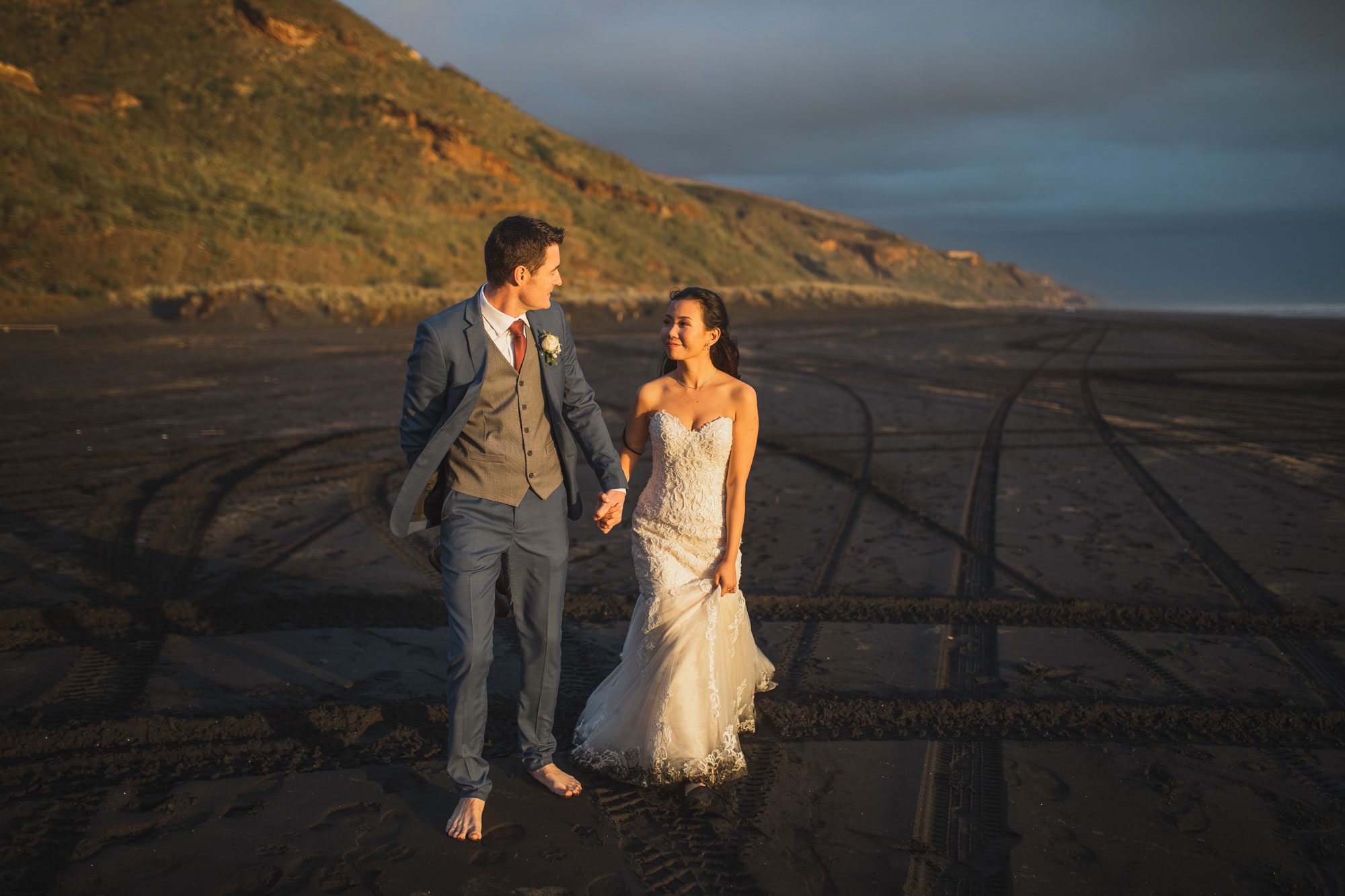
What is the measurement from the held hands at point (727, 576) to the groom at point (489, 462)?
65cm

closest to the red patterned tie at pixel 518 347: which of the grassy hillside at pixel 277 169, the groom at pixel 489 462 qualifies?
the groom at pixel 489 462

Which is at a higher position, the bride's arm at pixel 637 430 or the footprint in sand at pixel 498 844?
the bride's arm at pixel 637 430

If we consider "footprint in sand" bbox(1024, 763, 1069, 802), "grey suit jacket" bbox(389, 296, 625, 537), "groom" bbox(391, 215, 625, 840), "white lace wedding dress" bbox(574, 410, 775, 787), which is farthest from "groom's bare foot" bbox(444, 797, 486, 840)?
"footprint in sand" bbox(1024, 763, 1069, 802)

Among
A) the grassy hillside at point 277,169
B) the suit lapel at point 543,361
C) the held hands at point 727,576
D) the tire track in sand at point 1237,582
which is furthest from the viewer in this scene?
the grassy hillside at point 277,169

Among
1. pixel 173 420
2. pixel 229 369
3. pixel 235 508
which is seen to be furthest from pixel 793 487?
pixel 229 369

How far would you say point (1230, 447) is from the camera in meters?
9.46

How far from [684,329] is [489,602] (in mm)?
1329

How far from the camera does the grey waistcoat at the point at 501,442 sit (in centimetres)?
279

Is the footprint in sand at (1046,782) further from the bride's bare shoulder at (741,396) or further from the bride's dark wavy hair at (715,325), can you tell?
the bride's dark wavy hair at (715,325)

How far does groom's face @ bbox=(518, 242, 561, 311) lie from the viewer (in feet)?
9.06

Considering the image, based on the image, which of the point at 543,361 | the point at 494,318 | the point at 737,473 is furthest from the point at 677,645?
the point at 494,318

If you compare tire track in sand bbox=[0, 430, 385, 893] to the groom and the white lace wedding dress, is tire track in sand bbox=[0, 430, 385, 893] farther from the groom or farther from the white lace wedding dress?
the white lace wedding dress

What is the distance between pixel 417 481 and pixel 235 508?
5.12m

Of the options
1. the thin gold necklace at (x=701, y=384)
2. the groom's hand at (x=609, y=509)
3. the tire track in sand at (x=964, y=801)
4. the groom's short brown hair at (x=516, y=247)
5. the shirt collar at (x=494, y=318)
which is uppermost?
the groom's short brown hair at (x=516, y=247)
